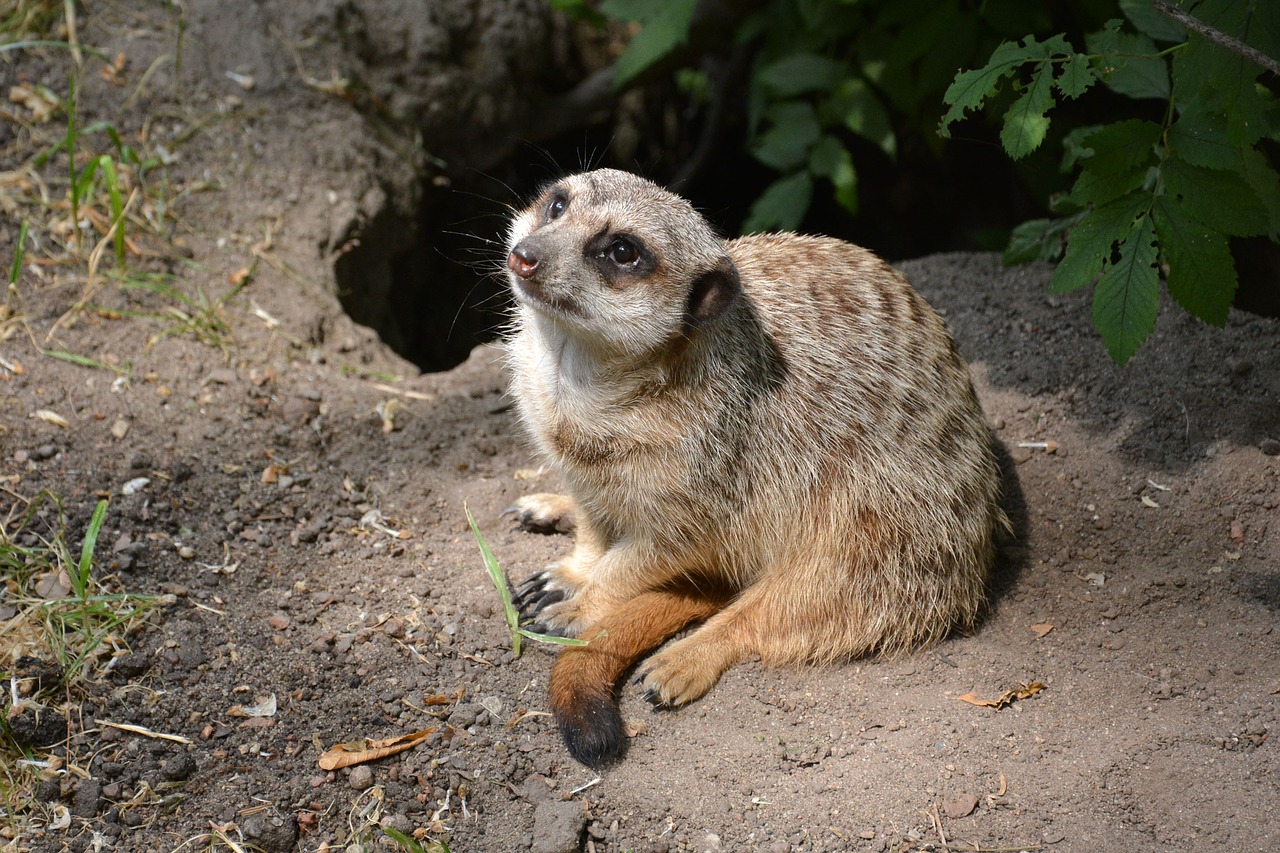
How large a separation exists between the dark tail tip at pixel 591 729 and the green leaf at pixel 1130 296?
156 cm

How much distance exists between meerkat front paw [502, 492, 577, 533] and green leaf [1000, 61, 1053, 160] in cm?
169

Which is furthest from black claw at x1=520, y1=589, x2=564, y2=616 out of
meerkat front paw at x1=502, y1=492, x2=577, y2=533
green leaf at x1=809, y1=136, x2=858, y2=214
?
green leaf at x1=809, y1=136, x2=858, y2=214

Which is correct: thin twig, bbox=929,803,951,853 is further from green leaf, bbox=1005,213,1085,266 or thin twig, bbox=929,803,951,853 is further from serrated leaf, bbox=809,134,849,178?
serrated leaf, bbox=809,134,849,178

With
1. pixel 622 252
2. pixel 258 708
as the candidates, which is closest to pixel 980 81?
pixel 622 252

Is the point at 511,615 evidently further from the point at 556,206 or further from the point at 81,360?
the point at 81,360

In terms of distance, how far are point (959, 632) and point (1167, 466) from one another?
A: 35.5 inches

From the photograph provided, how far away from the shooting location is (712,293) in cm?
264

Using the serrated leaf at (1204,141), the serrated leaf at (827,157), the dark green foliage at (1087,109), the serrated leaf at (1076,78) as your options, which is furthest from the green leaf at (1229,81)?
the serrated leaf at (827,157)

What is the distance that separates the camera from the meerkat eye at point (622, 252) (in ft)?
8.50

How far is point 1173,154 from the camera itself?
2586mm

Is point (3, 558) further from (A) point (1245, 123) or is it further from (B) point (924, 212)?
(B) point (924, 212)

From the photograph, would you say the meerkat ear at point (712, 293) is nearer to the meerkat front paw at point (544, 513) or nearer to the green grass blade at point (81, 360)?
the meerkat front paw at point (544, 513)

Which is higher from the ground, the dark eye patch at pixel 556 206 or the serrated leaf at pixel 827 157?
the dark eye patch at pixel 556 206

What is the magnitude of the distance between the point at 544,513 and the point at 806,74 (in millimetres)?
2156
